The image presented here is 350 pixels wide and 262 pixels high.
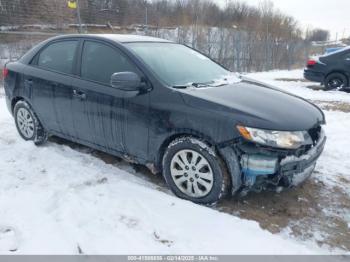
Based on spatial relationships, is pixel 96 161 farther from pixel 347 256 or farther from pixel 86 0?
pixel 86 0

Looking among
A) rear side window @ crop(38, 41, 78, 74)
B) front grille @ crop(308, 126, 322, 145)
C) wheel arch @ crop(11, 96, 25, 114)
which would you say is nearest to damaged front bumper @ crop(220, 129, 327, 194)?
front grille @ crop(308, 126, 322, 145)

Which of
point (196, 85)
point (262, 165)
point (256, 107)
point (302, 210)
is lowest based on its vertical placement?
point (302, 210)

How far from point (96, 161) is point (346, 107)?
5921 mm

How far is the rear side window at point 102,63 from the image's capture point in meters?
3.56

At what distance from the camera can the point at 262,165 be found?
2857 mm

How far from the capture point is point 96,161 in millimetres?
4086

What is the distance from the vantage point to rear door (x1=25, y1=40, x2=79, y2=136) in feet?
13.1

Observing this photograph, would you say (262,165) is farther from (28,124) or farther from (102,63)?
(28,124)

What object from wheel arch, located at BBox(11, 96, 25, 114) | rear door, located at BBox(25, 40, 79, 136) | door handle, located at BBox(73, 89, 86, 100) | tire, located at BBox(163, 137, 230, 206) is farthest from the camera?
wheel arch, located at BBox(11, 96, 25, 114)

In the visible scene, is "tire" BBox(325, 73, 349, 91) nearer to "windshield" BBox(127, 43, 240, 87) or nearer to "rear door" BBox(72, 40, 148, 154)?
"windshield" BBox(127, 43, 240, 87)

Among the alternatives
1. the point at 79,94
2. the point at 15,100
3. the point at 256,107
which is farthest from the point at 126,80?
the point at 15,100

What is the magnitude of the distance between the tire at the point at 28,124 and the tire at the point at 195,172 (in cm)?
214

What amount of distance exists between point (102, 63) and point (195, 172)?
1.63 metres

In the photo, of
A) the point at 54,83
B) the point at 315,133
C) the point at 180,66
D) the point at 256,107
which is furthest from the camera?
the point at 54,83
